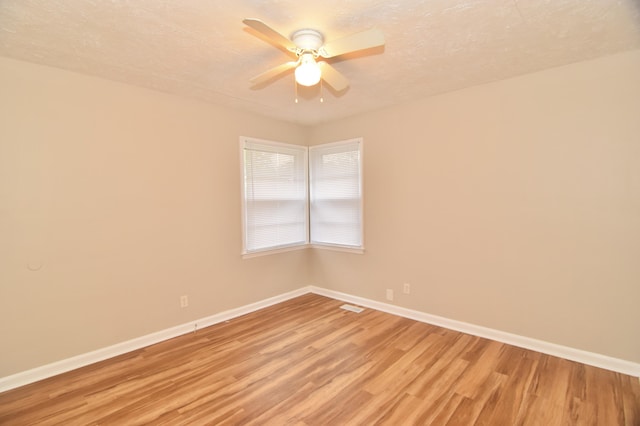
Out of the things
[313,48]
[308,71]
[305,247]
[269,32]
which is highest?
[313,48]

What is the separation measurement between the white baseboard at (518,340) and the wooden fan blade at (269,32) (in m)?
3.04

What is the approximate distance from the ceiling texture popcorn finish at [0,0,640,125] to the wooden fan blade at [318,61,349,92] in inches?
4.6

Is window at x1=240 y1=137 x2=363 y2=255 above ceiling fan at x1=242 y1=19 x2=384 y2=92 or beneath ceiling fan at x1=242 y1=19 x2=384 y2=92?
beneath

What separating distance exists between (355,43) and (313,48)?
1.21 feet

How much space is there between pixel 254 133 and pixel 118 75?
1533 millimetres

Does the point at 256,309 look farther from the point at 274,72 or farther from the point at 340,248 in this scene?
the point at 274,72

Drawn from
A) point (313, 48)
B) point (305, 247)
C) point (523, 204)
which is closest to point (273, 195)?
point (305, 247)

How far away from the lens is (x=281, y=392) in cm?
227

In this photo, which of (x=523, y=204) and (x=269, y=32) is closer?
(x=269, y=32)

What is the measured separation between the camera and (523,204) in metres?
2.82

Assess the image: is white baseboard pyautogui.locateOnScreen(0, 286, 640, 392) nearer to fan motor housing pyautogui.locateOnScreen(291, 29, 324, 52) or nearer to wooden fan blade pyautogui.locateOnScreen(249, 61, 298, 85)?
wooden fan blade pyautogui.locateOnScreen(249, 61, 298, 85)

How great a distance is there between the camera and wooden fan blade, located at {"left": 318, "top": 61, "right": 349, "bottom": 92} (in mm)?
2182

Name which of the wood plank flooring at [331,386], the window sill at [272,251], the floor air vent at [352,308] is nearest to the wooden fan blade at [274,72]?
the window sill at [272,251]

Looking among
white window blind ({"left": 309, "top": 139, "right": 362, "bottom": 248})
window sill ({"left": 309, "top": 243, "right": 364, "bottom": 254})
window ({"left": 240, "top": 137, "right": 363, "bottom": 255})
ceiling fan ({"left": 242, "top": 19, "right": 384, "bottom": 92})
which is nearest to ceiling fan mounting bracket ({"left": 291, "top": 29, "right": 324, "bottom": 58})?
ceiling fan ({"left": 242, "top": 19, "right": 384, "bottom": 92})
